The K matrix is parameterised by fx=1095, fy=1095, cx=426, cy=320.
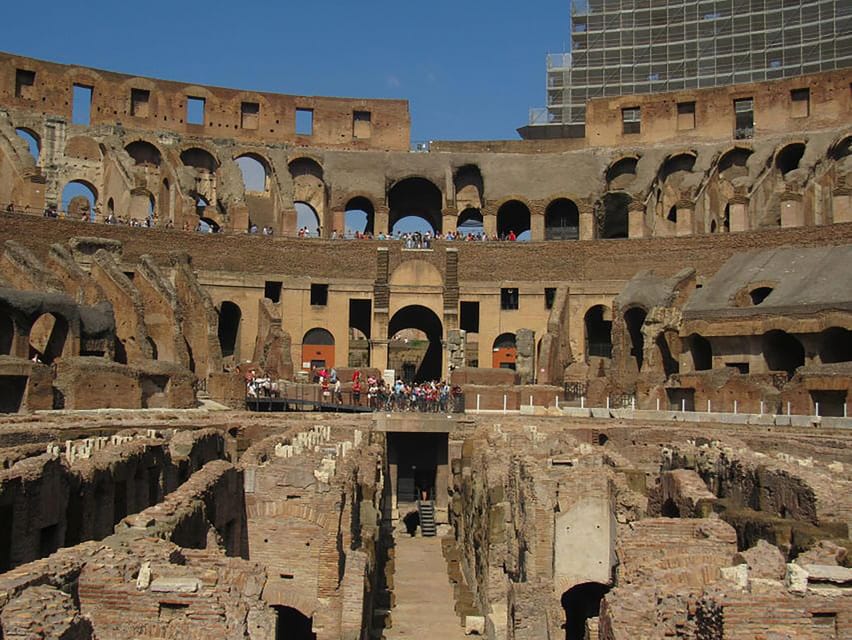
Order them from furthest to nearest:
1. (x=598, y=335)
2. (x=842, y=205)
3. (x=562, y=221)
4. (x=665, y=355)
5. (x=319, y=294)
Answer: (x=562, y=221)
(x=598, y=335)
(x=319, y=294)
(x=842, y=205)
(x=665, y=355)

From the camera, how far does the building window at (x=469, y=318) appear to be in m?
50.4

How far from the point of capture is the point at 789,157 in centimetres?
5281

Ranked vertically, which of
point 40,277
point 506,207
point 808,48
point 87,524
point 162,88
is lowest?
point 87,524

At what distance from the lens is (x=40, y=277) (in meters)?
37.3

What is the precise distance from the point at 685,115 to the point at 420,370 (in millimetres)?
19230

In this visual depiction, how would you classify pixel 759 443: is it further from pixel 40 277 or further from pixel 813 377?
pixel 40 277

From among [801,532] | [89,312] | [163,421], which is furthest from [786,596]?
[89,312]

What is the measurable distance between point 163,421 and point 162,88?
2971cm

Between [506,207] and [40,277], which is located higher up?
[506,207]

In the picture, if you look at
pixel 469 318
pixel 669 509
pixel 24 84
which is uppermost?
pixel 24 84

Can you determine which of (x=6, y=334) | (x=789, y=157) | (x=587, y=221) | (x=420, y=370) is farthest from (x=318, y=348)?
(x=789, y=157)

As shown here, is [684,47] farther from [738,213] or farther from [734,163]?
[738,213]

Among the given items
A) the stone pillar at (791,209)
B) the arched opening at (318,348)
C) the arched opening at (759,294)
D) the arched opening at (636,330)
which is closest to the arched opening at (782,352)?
the arched opening at (759,294)

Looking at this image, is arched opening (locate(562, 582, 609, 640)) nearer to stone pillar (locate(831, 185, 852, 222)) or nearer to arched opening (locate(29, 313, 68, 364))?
arched opening (locate(29, 313, 68, 364))
